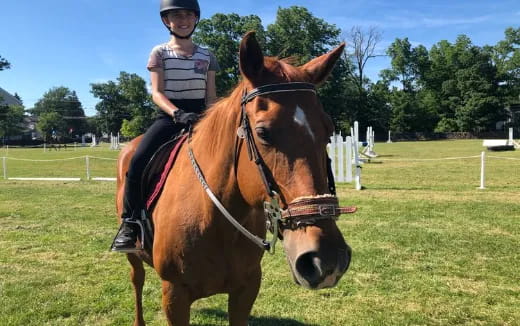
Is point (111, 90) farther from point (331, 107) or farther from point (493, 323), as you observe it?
point (493, 323)

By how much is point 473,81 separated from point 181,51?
80.7m

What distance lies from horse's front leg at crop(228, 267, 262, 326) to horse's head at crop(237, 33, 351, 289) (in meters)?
1.09

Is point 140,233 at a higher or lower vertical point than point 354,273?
higher

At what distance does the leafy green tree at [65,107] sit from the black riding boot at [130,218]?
4920 inches

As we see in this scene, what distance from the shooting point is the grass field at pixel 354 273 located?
4.67 meters

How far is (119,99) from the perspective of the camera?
351 ft

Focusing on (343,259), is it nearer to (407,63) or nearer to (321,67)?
(321,67)

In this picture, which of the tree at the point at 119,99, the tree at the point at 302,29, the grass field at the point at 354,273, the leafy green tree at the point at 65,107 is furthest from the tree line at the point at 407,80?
the grass field at the point at 354,273

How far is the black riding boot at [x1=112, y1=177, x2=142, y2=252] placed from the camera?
332cm

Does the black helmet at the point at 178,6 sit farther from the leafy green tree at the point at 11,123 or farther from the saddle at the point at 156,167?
the leafy green tree at the point at 11,123

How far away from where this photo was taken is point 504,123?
2901 inches

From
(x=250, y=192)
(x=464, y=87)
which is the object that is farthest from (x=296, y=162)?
(x=464, y=87)

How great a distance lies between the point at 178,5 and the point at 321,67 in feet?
6.04

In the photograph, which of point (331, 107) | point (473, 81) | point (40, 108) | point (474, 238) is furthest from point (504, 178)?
point (40, 108)
